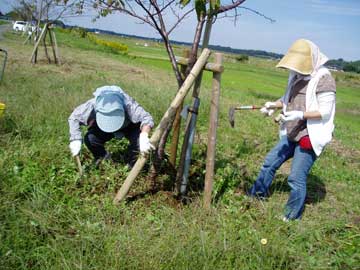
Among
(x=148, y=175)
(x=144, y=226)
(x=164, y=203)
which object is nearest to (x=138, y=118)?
(x=148, y=175)

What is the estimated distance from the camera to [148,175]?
10.5 feet

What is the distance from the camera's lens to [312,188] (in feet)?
Answer: 13.1

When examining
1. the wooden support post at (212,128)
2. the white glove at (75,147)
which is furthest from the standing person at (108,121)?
the wooden support post at (212,128)

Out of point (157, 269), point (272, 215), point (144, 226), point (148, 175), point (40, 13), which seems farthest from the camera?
point (40, 13)

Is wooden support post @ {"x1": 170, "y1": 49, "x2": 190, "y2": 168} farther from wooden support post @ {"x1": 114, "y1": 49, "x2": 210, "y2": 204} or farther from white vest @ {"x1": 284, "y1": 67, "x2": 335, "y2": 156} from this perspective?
white vest @ {"x1": 284, "y1": 67, "x2": 335, "y2": 156}

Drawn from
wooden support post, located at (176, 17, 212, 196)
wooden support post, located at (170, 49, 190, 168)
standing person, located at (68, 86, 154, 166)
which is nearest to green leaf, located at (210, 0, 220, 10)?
wooden support post, located at (176, 17, 212, 196)

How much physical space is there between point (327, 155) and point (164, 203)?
11.3 ft

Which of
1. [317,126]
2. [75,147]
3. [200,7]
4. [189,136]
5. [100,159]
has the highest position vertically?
[200,7]

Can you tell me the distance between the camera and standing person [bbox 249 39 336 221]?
2.74 m

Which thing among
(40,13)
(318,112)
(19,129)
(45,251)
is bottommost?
(45,251)

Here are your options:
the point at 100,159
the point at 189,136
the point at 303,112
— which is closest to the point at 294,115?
the point at 303,112

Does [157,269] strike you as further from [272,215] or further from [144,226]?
[272,215]

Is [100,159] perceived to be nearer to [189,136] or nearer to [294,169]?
[189,136]

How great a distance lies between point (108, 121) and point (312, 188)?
241 centimetres
